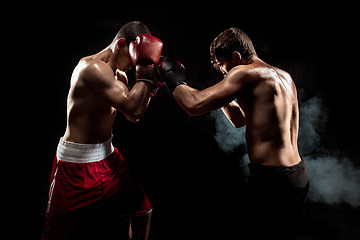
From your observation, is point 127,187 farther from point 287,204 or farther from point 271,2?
point 271,2

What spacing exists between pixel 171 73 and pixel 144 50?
0.78 feet

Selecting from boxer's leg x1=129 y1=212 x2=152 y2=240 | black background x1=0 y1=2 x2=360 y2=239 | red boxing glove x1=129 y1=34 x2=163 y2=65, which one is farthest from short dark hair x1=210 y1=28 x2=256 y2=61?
boxer's leg x1=129 y1=212 x2=152 y2=240

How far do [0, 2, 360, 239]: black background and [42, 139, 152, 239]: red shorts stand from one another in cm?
88

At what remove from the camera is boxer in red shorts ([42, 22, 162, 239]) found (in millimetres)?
1354

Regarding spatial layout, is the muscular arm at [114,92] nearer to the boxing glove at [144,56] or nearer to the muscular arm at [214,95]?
the boxing glove at [144,56]

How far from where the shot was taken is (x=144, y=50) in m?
1.49

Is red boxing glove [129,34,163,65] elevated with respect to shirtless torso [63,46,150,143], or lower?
elevated

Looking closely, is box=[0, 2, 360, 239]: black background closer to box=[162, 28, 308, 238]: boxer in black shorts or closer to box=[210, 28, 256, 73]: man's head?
box=[210, 28, 256, 73]: man's head

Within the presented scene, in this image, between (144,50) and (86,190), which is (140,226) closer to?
(86,190)

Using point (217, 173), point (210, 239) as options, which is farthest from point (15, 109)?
point (210, 239)

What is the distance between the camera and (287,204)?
50.1 inches

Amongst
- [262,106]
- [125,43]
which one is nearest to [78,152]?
[125,43]

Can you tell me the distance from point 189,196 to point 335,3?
2676 mm

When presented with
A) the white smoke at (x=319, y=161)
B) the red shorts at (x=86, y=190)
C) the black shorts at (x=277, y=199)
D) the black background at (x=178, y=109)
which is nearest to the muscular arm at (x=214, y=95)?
the black shorts at (x=277, y=199)
